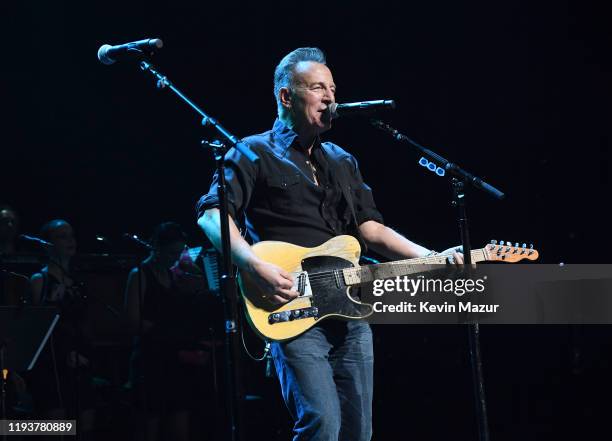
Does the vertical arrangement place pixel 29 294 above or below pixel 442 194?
below

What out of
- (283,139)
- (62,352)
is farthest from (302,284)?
(62,352)

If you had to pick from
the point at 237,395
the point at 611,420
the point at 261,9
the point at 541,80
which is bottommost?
the point at 611,420

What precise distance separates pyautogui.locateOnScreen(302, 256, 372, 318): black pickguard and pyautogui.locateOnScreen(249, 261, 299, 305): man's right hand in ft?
0.60

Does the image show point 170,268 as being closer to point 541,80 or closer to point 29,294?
point 29,294

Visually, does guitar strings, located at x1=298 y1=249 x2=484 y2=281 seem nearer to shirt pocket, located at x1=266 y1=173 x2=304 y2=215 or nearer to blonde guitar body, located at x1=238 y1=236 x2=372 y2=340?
blonde guitar body, located at x1=238 y1=236 x2=372 y2=340

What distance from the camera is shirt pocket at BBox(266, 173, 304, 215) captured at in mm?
3070

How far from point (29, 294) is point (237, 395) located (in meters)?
3.49

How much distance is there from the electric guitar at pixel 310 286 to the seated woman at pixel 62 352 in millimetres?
2892

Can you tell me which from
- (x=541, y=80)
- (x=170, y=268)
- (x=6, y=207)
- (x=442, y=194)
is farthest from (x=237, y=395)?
(x=541, y=80)

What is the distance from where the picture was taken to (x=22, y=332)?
4.66m

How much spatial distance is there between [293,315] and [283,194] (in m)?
0.52

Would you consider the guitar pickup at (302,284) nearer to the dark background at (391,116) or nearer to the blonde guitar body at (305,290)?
the blonde guitar body at (305,290)

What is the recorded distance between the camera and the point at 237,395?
2.60 meters

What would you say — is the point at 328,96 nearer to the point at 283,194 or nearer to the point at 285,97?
the point at 285,97
